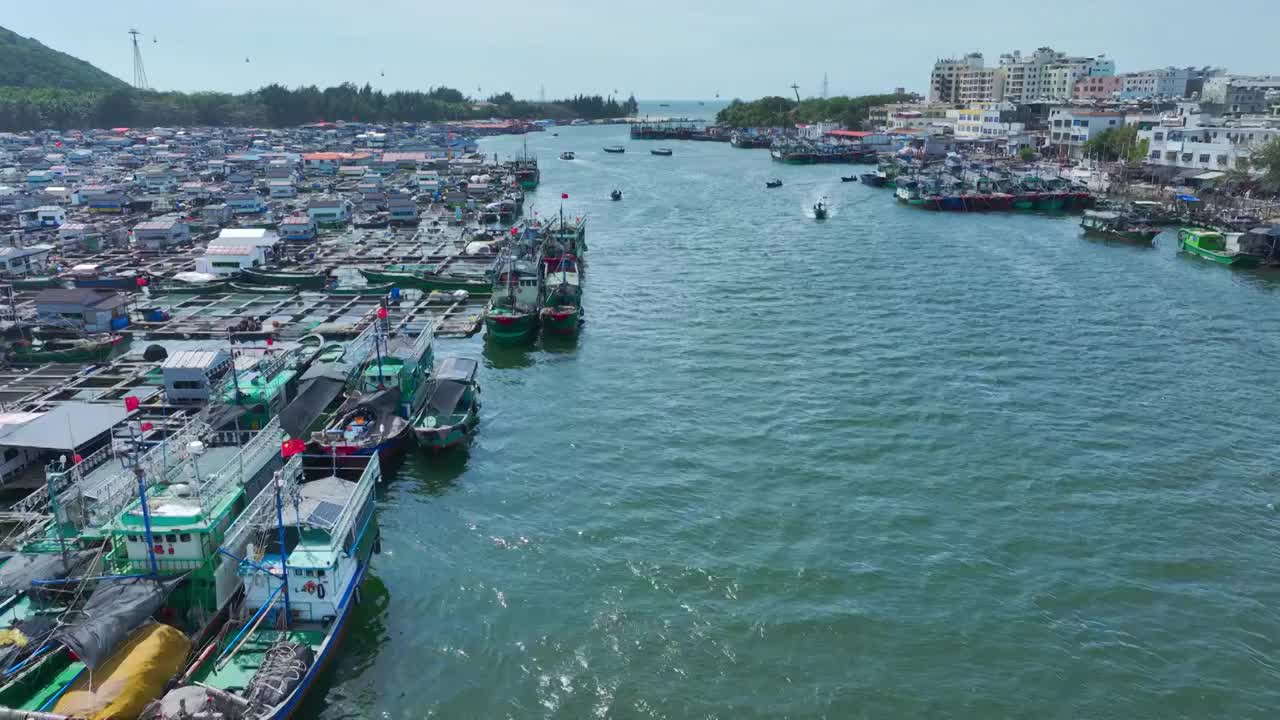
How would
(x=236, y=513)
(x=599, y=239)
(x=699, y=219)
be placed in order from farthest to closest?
(x=699, y=219) < (x=599, y=239) < (x=236, y=513)

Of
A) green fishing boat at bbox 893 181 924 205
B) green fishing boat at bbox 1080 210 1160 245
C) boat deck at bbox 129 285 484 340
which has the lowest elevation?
boat deck at bbox 129 285 484 340

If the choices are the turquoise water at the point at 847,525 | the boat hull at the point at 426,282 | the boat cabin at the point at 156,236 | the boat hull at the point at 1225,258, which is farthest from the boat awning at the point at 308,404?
the boat hull at the point at 1225,258

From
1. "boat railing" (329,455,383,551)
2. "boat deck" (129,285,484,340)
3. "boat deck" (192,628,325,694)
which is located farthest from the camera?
"boat deck" (129,285,484,340)

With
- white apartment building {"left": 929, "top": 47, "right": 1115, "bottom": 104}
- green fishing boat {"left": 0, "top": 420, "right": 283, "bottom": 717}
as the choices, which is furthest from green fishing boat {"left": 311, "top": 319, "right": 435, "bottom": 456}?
white apartment building {"left": 929, "top": 47, "right": 1115, "bottom": 104}

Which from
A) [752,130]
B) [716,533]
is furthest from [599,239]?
[752,130]

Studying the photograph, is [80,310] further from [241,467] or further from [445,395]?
[241,467]

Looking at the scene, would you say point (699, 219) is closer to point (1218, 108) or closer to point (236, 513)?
point (236, 513)

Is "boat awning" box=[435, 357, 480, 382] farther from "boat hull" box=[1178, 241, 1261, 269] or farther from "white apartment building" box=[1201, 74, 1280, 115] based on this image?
"white apartment building" box=[1201, 74, 1280, 115]
